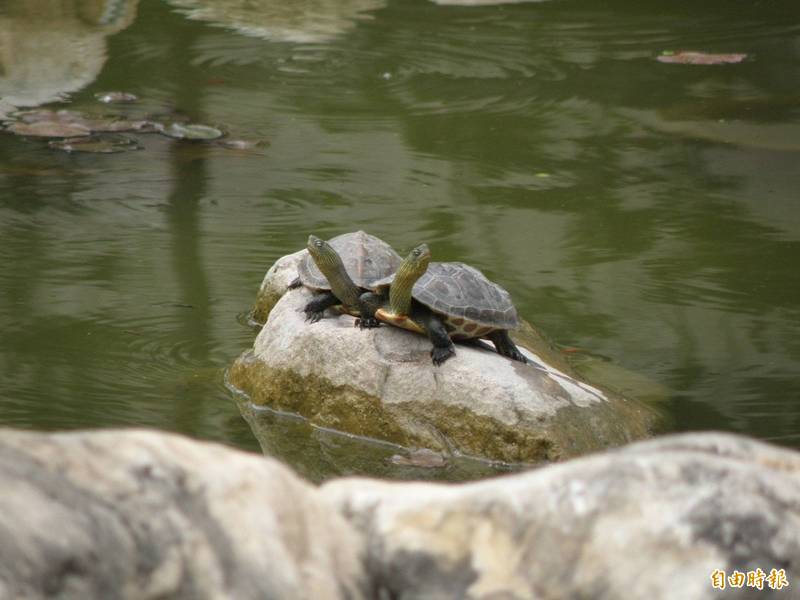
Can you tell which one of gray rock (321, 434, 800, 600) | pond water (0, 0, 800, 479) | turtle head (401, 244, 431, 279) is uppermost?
gray rock (321, 434, 800, 600)

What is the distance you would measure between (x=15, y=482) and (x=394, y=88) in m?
8.74

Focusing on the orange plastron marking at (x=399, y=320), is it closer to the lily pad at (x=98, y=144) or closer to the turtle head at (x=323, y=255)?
the turtle head at (x=323, y=255)

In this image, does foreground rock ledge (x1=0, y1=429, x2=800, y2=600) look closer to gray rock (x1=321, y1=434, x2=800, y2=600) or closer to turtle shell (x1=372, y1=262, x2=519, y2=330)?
gray rock (x1=321, y1=434, x2=800, y2=600)

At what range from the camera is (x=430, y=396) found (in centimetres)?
508

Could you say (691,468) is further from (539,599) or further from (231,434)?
(231,434)

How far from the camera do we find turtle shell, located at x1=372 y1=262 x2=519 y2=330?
5090mm

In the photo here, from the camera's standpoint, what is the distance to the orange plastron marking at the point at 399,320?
17.0 ft

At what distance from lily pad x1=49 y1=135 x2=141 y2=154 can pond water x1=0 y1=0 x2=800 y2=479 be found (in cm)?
12

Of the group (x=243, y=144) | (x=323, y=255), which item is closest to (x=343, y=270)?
(x=323, y=255)

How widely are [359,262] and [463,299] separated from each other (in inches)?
27.3

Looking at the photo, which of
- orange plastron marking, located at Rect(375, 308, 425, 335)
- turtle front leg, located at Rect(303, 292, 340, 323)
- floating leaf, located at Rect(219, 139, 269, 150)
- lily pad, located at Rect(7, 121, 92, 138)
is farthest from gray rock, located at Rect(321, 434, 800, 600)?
lily pad, located at Rect(7, 121, 92, 138)

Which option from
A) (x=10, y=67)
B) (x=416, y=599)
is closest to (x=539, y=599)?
A: (x=416, y=599)

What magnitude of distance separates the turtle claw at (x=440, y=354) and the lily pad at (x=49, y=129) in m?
5.05

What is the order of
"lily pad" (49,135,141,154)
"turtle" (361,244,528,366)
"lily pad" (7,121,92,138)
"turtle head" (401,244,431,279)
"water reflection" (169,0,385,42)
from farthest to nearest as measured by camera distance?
"water reflection" (169,0,385,42) → "lily pad" (7,121,92,138) → "lily pad" (49,135,141,154) → "turtle" (361,244,528,366) → "turtle head" (401,244,431,279)
